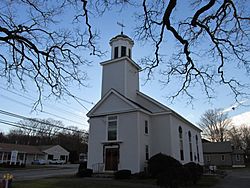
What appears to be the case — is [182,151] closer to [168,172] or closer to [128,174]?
[128,174]

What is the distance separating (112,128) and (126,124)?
1574mm

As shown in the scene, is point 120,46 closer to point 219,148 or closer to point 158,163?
point 158,163

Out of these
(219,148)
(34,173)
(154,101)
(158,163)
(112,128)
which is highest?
(154,101)

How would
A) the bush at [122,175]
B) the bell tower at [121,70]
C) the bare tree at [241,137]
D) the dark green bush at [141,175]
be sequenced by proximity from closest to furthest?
the bush at [122,175] < the dark green bush at [141,175] < the bell tower at [121,70] < the bare tree at [241,137]

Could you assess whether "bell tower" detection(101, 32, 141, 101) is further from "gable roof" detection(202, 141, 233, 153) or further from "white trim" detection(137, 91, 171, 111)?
"gable roof" detection(202, 141, 233, 153)

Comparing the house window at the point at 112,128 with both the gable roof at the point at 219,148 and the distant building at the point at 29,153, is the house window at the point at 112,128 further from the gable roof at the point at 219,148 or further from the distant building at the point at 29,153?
the gable roof at the point at 219,148

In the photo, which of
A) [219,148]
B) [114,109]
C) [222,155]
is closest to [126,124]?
[114,109]

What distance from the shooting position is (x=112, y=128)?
72.8ft

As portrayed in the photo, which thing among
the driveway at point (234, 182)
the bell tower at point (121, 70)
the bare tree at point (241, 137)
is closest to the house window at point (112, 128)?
the bell tower at point (121, 70)

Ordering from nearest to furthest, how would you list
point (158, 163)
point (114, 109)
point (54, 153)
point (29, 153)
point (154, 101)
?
point (158, 163)
point (114, 109)
point (154, 101)
point (29, 153)
point (54, 153)

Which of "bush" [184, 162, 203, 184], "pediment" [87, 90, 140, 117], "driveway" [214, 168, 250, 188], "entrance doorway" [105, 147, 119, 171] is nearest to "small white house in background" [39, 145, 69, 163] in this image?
"pediment" [87, 90, 140, 117]

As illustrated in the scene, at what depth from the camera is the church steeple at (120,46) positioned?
84.9 ft

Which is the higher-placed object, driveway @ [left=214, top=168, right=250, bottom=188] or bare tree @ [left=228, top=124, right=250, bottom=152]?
bare tree @ [left=228, top=124, right=250, bottom=152]

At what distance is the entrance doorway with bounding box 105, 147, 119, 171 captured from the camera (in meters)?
21.1
